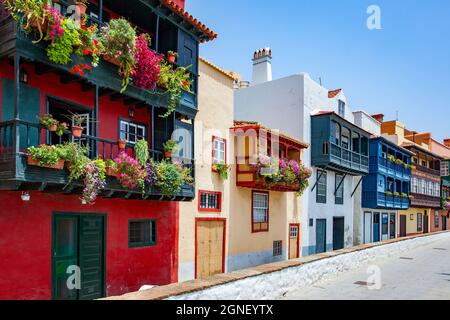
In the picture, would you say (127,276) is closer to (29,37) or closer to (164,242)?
(164,242)

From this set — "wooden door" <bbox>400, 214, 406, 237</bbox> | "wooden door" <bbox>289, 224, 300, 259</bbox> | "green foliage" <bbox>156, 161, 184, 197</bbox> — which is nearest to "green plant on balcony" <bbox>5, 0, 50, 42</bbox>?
"green foliage" <bbox>156, 161, 184, 197</bbox>

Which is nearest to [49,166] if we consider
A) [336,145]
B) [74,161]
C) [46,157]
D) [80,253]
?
[46,157]

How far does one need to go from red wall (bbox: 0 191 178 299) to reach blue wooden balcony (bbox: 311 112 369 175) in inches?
505

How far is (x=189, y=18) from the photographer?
14047 mm

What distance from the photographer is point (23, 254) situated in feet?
32.3

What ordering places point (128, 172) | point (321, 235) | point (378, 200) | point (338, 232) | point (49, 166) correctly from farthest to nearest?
1. point (378, 200)
2. point (338, 232)
3. point (321, 235)
4. point (128, 172)
5. point (49, 166)

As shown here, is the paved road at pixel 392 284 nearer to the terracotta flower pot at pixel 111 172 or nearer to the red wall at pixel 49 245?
the red wall at pixel 49 245

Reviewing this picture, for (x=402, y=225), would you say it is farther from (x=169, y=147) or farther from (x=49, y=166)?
(x=49, y=166)

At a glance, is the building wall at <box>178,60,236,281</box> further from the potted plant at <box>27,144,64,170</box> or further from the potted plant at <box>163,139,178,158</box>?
the potted plant at <box>27,144,64,170</box>

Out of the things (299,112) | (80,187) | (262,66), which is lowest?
(80,187)

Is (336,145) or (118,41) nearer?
(118,41)

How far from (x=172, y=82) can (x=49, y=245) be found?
6.00 m
